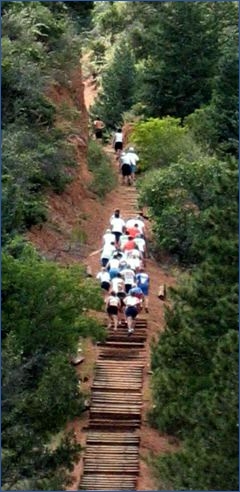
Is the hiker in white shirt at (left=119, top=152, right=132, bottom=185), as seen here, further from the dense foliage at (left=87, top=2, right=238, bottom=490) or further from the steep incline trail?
the steep incline trail

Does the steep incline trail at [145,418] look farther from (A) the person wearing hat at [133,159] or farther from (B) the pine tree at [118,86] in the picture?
(B) the pine tree at [118,86]

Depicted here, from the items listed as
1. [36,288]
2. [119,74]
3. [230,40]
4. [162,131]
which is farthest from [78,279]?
[119,74]

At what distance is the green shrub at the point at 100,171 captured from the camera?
31891 mm

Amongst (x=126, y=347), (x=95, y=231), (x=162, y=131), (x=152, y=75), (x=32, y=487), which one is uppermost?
(x=152, y=75)

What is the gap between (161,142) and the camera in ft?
107

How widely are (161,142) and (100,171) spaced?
2044 mm

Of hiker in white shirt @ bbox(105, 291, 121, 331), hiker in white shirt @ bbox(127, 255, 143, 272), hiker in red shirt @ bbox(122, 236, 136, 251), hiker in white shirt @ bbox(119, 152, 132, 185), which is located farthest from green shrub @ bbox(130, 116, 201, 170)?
hiker in white shirt @ bbox(105, 291, 121, 331)

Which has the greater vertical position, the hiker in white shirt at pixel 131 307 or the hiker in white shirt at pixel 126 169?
the hiker in white shirt at pixel 126 169

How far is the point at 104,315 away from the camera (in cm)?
2208

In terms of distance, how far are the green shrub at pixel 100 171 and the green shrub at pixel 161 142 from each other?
3.65 feet

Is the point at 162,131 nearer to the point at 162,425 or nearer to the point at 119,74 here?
the point at 119,74

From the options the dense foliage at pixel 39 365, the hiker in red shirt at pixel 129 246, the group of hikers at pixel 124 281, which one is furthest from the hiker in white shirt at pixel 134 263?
the dense foliage at pixel 39 365

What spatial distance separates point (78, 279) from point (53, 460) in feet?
12.9

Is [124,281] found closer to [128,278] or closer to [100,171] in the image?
[128,278]
